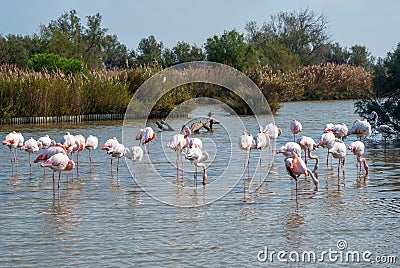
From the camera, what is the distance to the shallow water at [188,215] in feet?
23.6

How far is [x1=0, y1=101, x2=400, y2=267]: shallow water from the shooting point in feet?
23.6

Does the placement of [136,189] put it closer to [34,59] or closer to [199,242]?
[199,242]

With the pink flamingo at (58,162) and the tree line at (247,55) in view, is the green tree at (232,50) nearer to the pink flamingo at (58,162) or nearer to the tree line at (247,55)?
the tree line at (247,55)

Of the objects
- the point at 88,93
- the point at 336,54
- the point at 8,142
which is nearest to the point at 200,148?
the point at 8,142

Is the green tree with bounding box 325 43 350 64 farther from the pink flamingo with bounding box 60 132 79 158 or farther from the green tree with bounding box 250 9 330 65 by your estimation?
the pink flamingo with bounding box 60 132 79 158

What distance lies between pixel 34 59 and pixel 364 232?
3121 cm

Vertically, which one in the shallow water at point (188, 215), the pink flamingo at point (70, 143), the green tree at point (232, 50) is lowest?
the shallow water at point (188, 215)
